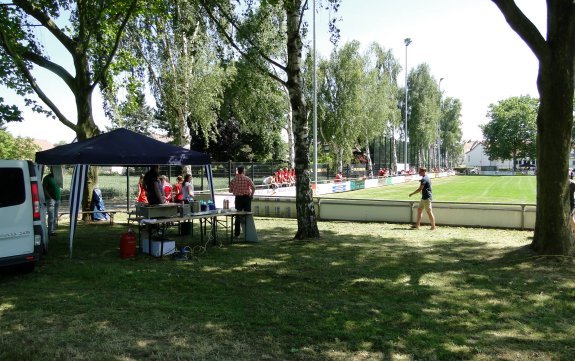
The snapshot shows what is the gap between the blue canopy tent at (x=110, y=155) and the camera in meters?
9.20

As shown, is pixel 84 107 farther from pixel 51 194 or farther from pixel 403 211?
pixel 403 211

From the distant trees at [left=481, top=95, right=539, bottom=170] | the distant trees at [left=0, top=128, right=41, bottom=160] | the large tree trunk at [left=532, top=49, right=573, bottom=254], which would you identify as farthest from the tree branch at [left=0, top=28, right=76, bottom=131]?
the distant trees at [left=481, top=95, right=539, bottom=170]

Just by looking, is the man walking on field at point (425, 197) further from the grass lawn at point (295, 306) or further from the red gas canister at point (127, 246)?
the red gas canister at point (127, 246)

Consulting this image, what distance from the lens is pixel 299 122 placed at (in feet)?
35.3

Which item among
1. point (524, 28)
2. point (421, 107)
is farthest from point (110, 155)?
point (421, 107)

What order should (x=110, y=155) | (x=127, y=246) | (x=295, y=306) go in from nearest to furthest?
(x=295, y=306)
(x=127, y=246)
(x=110, y=155)

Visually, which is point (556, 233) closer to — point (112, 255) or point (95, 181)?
point (112, 255)

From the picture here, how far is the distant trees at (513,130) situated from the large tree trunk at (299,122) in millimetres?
86987

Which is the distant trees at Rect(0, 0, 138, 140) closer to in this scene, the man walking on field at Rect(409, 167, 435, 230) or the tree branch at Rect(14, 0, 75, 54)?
the tree branch at Rect(14, 0, 75, 54)

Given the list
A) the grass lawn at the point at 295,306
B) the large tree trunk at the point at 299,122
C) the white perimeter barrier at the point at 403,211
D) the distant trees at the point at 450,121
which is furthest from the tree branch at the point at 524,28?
the distant trees at the point at 450,121

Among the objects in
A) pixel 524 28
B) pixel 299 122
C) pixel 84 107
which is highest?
pixel 524 28

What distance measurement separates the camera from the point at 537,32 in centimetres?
818

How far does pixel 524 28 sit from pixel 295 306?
6.70m

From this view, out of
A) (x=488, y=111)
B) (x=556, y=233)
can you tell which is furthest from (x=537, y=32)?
(x=488, y=111)
